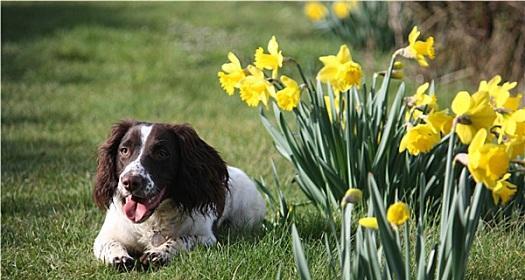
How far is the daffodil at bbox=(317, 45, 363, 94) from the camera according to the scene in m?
4.27

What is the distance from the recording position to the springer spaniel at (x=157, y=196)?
4.36m

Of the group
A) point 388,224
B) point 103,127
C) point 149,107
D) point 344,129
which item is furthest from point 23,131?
point 388,224

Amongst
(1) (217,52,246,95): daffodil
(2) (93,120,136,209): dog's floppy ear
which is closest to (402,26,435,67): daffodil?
(1) (217,52,246,95): daffodil

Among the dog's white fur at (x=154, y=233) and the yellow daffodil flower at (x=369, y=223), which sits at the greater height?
the yellow daffodil flower at (x=369, y=223)

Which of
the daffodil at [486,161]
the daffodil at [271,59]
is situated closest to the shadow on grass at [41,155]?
the daffodil at [271,59]

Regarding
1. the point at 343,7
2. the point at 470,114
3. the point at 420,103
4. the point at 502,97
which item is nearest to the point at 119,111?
the point at 343,7

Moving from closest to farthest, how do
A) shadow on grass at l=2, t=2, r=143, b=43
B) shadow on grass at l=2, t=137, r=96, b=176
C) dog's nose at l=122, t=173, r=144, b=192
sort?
dog's nose at l=122, t=173, r=144, b=192, shadow on grass at l=2, t=137, r=96, b=176, shadow on grass at l=2, t=2, r=143, b=43

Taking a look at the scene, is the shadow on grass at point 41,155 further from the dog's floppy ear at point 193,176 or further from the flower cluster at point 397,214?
the flower cluster at point 397,214

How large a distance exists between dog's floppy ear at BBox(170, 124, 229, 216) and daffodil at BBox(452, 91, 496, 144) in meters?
1.60

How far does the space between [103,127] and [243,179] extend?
332cm

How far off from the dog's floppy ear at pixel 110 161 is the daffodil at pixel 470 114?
1781 mm

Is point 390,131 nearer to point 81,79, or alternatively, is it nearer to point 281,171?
point 281,171

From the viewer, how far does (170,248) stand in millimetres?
4406

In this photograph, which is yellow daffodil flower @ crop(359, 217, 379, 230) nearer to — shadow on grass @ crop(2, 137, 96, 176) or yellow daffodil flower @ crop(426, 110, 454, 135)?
yellow daffodil flower @ crop(426, 110, 454, 135)
